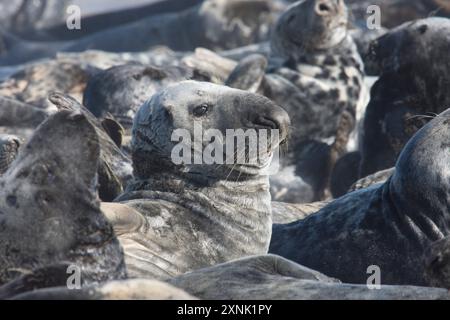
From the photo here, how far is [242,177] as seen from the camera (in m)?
6.96

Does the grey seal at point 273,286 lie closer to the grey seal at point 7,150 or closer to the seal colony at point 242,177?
the seal colony at point 242,177

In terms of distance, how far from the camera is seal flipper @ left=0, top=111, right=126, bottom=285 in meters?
5.04

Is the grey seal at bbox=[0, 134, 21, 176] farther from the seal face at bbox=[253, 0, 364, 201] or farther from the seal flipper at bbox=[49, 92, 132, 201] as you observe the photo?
the seal face at bbox=[253, 0, 364, 201]

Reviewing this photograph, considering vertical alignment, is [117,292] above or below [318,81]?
above

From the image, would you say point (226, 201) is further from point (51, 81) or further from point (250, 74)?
point (51, 81)

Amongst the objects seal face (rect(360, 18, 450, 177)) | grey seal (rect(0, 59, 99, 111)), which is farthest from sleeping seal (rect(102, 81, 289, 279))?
grey seal (rect(0, 59, 99, 111))

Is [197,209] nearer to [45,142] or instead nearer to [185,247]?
[185,247]

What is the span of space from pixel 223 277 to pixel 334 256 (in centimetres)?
238

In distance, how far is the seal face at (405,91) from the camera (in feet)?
31.8

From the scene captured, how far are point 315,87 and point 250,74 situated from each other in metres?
0.73

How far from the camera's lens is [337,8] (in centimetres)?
1187

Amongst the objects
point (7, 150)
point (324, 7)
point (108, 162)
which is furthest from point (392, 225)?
point (324, 7)

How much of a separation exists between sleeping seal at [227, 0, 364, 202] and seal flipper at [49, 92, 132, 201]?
2.32m

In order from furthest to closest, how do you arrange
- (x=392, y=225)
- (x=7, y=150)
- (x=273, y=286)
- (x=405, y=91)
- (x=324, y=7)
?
(x=324, y=7), (x=405, y=91), (x=7, y=150), (x=392, y=225), (x=273, y=286)
